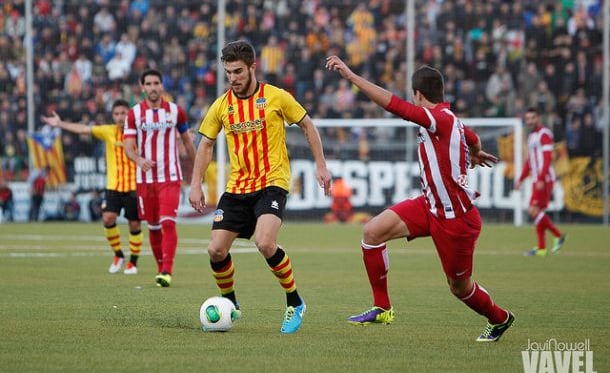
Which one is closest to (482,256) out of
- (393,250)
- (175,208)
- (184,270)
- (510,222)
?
(393,250)

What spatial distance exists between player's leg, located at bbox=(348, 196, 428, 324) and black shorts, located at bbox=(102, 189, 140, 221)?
6.46 meters

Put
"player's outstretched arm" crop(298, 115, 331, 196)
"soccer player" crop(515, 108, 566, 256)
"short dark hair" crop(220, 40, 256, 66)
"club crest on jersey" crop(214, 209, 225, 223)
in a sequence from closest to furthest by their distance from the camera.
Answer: "player's outstretched arm" crop(298, 115, 331, 196), "short dark hair" crop(220, 40, 256, 66), "club crest on jersey" crop(214, 209, 225, 223), "soccer player" crop(515, 108, 566, 256)

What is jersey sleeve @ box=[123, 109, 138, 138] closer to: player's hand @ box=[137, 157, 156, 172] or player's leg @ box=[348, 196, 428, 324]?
player's hand @ box=[137, 157, 156, 172]

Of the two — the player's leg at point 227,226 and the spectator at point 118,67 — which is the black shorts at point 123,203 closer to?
the player's leg at point 227,226

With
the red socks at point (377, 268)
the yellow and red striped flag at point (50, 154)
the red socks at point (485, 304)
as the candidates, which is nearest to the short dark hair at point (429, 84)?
the red socks at point (377, 268)

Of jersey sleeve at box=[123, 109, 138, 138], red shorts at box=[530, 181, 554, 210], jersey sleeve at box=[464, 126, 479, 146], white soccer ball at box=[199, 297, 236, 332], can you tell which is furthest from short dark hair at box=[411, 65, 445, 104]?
red shorts at box=[530, 181, 554, 210]

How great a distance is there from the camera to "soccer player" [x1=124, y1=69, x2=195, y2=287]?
13.5 meters

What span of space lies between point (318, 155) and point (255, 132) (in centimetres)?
56

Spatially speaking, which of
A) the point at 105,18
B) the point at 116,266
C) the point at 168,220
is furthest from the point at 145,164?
the point at 105,18

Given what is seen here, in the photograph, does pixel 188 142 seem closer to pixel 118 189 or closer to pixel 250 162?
pixel 118 189

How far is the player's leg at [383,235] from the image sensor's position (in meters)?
8.74

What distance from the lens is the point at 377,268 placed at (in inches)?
360

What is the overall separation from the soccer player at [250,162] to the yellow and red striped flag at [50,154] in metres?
20.1

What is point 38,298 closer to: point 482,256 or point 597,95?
point 482,256
